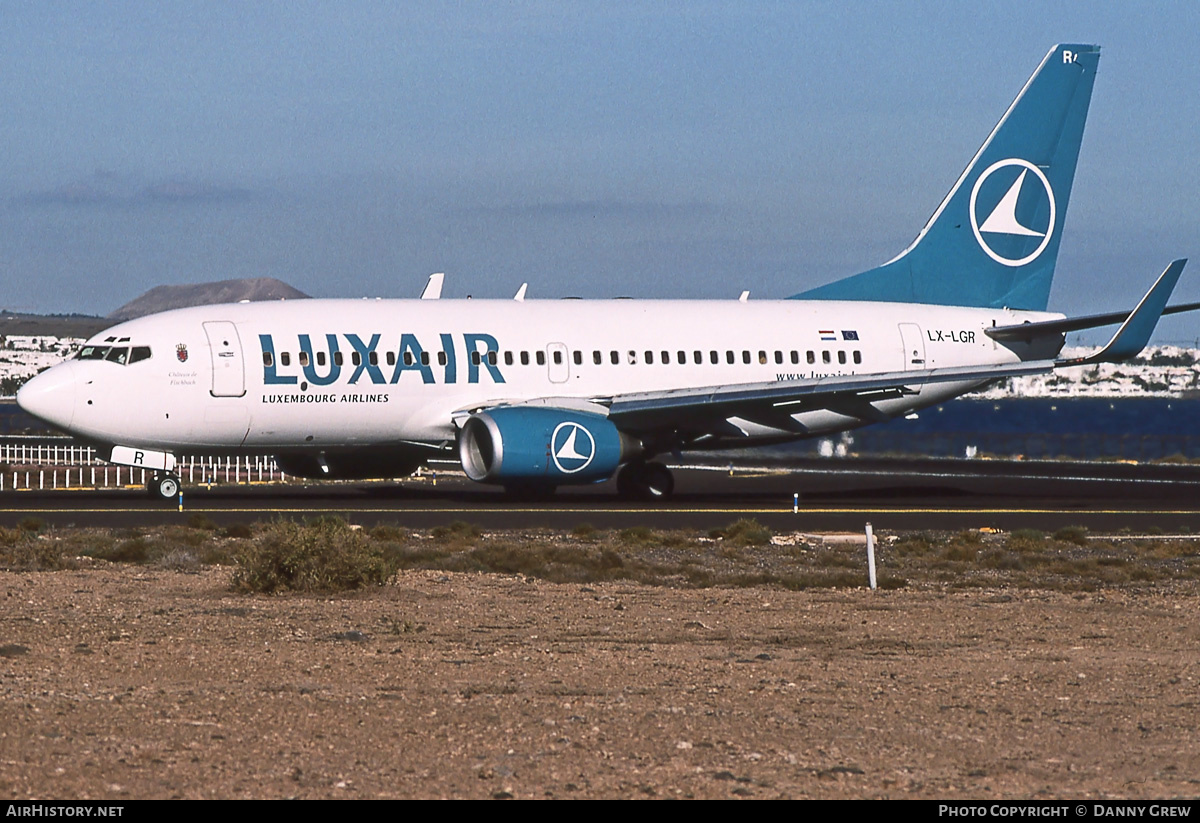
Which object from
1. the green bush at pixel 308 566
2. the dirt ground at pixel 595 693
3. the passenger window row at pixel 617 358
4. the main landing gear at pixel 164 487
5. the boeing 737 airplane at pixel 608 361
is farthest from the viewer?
the main landing gear at pixel 164 487

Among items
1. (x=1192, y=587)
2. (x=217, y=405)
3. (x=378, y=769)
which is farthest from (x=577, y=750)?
(x=217, y=405)

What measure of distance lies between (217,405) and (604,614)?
52.6ft

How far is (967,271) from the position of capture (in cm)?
4012

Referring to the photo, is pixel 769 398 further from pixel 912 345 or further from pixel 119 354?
pixel 119 354

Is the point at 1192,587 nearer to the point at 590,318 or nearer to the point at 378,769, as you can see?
the point at 378,769

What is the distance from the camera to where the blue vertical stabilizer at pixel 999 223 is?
40.1m

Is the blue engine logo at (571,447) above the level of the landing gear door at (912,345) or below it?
below

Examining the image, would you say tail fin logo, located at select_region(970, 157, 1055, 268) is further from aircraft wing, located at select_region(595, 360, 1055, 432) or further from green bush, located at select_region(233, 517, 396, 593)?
green bush, located at select_region(233, 517, 396, 593)

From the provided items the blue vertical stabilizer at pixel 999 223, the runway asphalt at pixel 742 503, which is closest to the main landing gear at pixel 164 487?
the runway asphalt at pixel 742 503

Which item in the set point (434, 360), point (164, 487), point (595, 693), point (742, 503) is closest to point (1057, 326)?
point (742, 503)

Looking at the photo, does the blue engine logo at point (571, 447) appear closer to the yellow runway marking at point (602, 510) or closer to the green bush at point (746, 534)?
the yellow runway marking at point (602, 510)

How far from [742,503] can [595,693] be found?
2295cm

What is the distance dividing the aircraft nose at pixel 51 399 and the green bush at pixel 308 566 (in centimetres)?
1264

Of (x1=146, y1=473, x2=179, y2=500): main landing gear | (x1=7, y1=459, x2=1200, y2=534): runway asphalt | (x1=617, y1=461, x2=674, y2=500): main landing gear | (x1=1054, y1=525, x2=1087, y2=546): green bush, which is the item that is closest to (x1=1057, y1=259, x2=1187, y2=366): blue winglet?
(x1=7, y1=459, x2=1200, y2=534): runway asphalt
